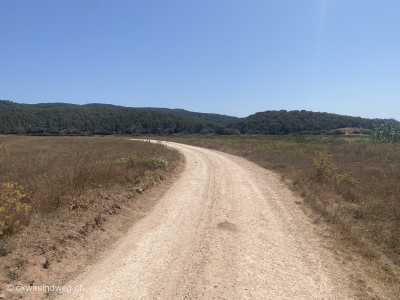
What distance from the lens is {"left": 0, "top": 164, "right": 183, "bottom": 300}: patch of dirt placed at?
3.69 metres

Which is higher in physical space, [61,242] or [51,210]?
[51,210]

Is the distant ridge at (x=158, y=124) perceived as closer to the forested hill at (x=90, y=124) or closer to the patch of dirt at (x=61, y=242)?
the forested hill at (x=90, y=124)

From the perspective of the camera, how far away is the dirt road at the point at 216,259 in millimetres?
3727

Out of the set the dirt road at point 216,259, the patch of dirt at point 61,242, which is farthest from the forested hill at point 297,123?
the patch of dirt at point 61,242

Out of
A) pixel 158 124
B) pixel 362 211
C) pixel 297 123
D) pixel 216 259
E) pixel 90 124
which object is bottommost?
pixel 216 259

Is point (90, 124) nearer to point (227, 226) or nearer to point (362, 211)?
point (227, 226)

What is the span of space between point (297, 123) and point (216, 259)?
122986 millimetres

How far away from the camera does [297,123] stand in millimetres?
117812

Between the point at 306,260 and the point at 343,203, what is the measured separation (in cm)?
553

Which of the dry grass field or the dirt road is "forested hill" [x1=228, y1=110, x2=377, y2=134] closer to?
the dirt road

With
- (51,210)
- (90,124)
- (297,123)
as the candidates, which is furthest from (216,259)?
(297,123)

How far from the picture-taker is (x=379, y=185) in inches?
473

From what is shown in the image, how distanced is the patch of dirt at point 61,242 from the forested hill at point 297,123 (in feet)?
365

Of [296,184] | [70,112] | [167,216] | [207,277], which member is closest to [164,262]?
[207,277]
